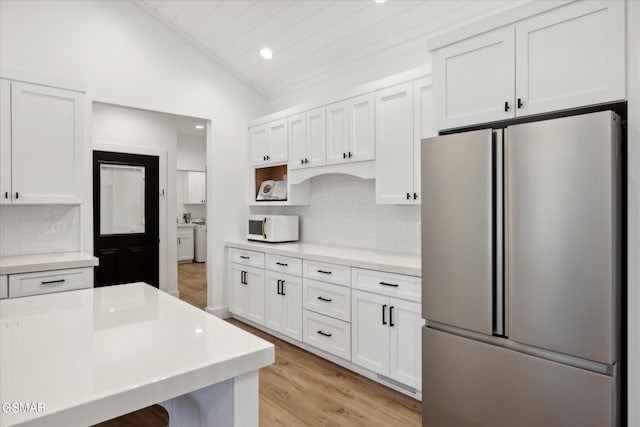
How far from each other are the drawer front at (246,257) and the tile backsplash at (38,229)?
5.03 ft

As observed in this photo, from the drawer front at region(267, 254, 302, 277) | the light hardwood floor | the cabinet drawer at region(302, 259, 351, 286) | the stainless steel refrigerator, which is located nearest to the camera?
the stainless steel refrigerator

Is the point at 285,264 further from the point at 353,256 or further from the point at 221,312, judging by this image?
the point at 221,312

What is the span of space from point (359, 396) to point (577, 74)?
7.65ft

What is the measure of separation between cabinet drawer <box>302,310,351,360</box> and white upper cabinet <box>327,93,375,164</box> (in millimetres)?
1394

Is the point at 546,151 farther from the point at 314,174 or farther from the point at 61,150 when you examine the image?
the point at 61,150

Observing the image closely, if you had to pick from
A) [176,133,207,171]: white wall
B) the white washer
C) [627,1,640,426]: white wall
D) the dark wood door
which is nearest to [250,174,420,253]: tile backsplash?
[627,1,640,426]: white wall

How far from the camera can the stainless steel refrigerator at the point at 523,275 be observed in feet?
5.24

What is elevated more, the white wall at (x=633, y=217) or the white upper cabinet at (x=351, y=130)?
the white upper cabinet at (x=351, y=130)

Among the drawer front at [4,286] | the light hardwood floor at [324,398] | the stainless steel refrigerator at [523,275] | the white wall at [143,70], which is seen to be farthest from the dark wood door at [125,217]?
the stainless steel refrigerator at [523,275]

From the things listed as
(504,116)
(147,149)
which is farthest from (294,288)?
(147,149)

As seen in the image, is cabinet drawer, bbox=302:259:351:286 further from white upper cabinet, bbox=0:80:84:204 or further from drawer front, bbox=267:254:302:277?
white upper cabinet, bbox=0:80:84:204

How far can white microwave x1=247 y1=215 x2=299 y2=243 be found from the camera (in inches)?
163

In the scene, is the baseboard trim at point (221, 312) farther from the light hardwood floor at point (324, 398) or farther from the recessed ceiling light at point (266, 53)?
the recessed ceiling light at point (266, 53)

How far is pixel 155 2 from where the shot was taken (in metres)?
3.80
